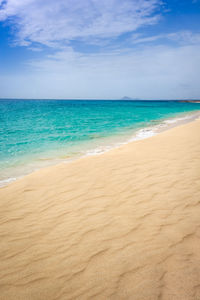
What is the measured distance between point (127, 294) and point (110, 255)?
496mm

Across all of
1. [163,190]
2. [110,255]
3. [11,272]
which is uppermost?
[163,190]

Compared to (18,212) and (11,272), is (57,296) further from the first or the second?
(18,212)

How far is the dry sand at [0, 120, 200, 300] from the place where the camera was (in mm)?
1758

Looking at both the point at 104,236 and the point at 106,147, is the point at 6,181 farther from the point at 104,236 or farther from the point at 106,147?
the point at 106,147

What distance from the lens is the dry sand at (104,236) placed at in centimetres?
176

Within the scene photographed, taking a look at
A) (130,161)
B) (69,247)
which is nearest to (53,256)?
(69,247)

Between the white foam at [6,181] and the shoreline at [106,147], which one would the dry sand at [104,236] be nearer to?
the white foam at [6,181]

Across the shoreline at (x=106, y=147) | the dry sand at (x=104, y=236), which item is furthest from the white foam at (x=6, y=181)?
the dry sand at (x=104, y=236)

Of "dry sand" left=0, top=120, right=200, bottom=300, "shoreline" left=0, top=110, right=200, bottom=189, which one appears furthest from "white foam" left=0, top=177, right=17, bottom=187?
"dry sand" left=0, top=120, right=200, bottom=300

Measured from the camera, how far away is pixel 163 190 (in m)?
3.49

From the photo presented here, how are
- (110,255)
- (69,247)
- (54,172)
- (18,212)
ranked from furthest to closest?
1. (54,172)
2. (18,212)
3. (69,247)
4. (110,255)

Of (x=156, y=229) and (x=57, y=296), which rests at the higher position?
(x=156, y=229)

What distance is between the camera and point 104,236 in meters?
2.45

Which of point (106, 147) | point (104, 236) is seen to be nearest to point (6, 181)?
point (104, 236)
